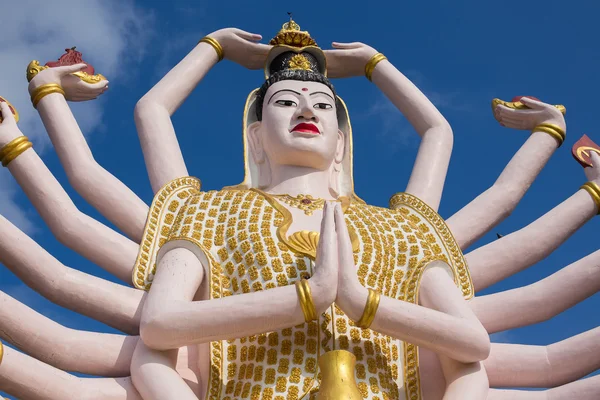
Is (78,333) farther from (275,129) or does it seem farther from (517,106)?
(517,106)

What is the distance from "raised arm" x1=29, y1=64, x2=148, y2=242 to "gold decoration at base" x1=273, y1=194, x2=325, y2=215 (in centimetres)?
108

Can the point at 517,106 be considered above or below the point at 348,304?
above

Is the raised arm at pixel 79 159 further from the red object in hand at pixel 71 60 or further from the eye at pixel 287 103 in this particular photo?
the eye at pixel 287 103

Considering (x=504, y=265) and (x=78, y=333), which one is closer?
(x=78, y=333)

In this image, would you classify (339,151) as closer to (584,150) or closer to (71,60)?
(584,150)

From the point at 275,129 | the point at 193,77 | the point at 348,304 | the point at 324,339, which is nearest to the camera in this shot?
the point at 348,304

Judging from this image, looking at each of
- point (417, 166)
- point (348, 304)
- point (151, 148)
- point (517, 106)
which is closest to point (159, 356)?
point (348, 304)

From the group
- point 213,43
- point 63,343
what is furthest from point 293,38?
point 63,343

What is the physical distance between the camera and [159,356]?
25.3 ft

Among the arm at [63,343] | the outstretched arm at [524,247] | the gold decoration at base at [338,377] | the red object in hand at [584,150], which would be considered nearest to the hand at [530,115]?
the red object in hand at [584,150]

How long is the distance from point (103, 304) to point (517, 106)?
13.2ft

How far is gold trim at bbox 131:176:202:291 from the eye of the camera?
8570mm

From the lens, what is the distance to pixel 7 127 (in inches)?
359

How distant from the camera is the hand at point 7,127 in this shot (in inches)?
354
